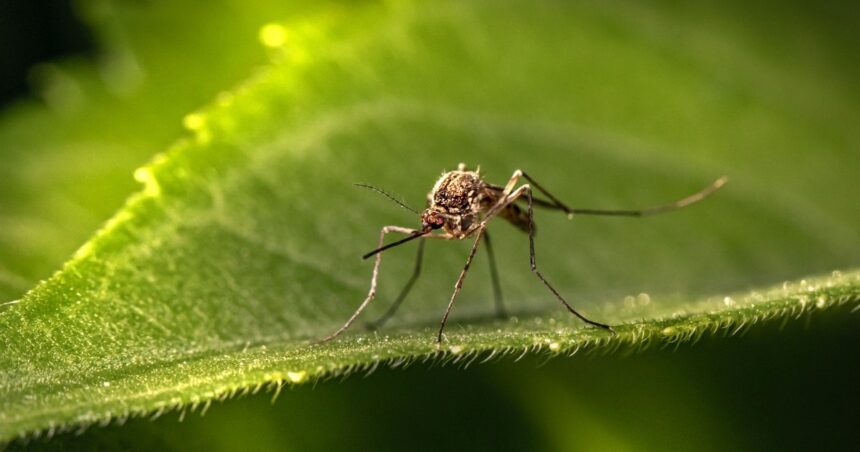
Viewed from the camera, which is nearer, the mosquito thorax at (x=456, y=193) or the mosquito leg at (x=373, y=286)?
the mosquito leg at (x=373, y=286)

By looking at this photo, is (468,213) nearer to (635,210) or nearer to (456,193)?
(456,193)

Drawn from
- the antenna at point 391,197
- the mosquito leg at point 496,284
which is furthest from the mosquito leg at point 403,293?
the mosquito leg at point 496,284

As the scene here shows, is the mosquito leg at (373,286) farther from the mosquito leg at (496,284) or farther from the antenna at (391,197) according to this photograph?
the mosquito leg at (496,284)

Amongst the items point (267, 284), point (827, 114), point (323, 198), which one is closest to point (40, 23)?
point (323, 198)

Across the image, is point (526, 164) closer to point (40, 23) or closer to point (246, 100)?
point (246, 100)

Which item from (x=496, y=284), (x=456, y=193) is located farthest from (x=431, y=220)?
(x=496, y=284)

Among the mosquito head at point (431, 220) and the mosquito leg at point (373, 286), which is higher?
the mosquito head at point (431, 220)

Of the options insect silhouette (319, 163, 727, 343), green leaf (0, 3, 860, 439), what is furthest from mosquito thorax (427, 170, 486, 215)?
green leaf (0, 3, 860, 439)
